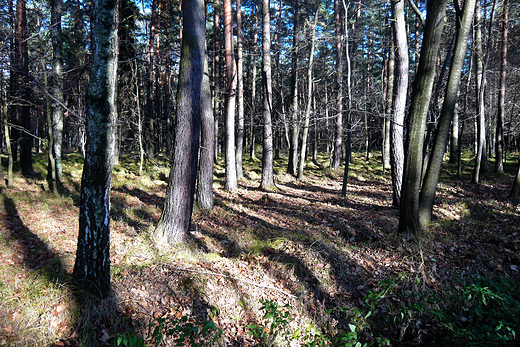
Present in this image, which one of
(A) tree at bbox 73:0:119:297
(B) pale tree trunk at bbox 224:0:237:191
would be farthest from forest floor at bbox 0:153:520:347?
(B) pale tree trunk at bbox 224:0:237:191

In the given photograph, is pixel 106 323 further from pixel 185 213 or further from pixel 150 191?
pixel 150 191

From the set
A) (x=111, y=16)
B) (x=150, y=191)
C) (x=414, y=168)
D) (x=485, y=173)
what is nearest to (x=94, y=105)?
(x=111, y=16)

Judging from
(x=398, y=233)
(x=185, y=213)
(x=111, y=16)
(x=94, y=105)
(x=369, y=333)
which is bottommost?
(x=369, y=333)

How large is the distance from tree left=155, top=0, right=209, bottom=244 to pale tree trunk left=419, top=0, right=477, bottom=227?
5492mm

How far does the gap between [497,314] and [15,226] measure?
900 centimetres

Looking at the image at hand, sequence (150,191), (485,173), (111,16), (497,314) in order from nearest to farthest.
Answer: (111,16) → (497,314) → (150,191) → (485,173)

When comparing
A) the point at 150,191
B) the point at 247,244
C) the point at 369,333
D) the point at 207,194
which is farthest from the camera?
the point at 150,191

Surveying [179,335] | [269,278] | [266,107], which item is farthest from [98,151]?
[266,107]

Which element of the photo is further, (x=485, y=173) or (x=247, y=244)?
(x=485, y=173)

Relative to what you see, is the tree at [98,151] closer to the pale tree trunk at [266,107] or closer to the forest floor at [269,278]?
the forest floor at [269,278]

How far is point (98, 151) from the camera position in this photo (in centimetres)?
336

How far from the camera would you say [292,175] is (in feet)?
56.1

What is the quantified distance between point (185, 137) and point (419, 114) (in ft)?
16.5

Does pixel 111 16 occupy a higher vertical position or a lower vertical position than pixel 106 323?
higher
